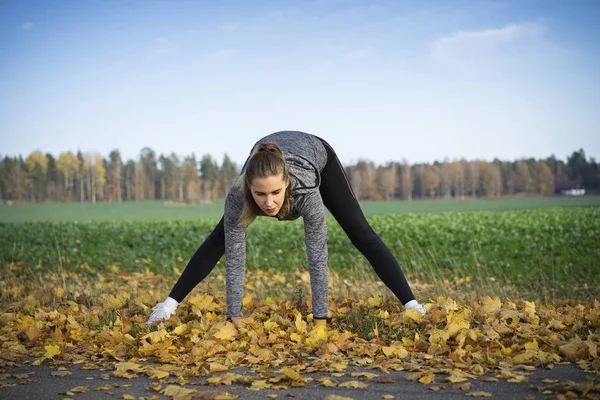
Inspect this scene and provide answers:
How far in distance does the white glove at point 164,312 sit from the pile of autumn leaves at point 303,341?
114mm

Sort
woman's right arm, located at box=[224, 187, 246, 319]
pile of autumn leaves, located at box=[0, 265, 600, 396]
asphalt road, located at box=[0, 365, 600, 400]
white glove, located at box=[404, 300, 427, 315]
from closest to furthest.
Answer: asphalt road, located at box=[0, 365, 600, 400]
pile of autumn leaves, located at box=[0, 265, 600, 396]
woman's right arm, located at box=[224, 187, 246, 319]
white glove, located at box=[404, 300, 427, 315]

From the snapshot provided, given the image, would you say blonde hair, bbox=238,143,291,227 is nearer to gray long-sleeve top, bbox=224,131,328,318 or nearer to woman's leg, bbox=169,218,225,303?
gray long-sleeve top, bbox=224,131,328,318

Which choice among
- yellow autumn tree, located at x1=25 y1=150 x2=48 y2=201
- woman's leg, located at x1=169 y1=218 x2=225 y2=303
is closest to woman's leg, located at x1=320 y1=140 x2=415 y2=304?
woman's leg, located at x1=169 y1=218 x2=225 y2=303

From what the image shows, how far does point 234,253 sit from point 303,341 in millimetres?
831

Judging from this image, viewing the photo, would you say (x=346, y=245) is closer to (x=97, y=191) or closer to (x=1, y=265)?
(x=1, y=265)

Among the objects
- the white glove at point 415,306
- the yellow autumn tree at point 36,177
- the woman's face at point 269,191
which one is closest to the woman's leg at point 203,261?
the woman's face at point 269,191

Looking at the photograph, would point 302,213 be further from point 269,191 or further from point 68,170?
point 68,170

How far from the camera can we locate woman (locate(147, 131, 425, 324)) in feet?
12.2

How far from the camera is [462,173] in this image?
65688mm

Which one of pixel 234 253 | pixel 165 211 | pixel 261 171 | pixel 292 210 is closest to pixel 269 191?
pixel 261 171

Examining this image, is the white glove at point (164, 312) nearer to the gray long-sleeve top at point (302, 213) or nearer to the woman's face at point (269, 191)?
the gray long-sleeve top at point (302, 213)

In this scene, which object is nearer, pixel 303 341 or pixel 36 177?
pixel 303 341

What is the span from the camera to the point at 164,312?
4777 millimetres

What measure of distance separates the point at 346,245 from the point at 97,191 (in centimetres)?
5344
